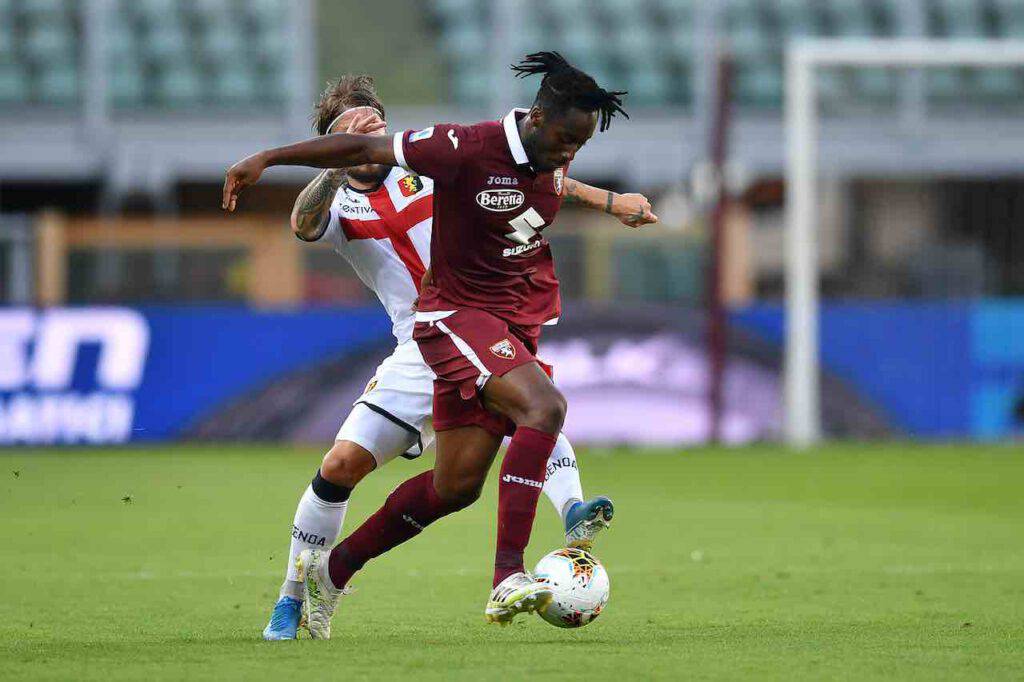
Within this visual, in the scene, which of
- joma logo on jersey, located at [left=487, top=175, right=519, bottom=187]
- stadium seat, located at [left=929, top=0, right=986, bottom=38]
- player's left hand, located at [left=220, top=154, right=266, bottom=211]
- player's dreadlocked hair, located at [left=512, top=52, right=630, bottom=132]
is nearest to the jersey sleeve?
joma logo on jersey, located at [left=487, top=175, right=519, bottom=187]

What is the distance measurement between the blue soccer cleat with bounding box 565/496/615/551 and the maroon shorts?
384mm

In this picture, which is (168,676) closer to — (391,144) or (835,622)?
(391,144)

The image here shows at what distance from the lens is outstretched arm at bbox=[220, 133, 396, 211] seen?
538 centimetres

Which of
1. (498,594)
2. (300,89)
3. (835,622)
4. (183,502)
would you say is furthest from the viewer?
(300,89)

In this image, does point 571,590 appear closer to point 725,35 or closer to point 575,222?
point 575,222

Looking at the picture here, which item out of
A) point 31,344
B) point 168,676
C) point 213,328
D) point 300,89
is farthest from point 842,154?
point 168,676

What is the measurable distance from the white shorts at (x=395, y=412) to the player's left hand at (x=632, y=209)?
892mm

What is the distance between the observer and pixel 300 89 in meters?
23.1

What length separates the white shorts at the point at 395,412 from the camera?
6.14 m

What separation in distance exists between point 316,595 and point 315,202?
55.1 inches

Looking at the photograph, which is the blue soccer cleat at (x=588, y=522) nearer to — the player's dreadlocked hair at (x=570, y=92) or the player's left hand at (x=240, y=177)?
the player's dreadlocked hair at (x=570, y=92)

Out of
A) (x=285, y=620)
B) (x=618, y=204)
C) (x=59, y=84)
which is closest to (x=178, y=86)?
(x=59, y=84)

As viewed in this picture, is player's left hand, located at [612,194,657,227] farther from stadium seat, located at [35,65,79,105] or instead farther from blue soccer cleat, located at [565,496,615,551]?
stadium seat, located at [35,65,79,105]

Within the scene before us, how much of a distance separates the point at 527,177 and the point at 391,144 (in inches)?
19.4
